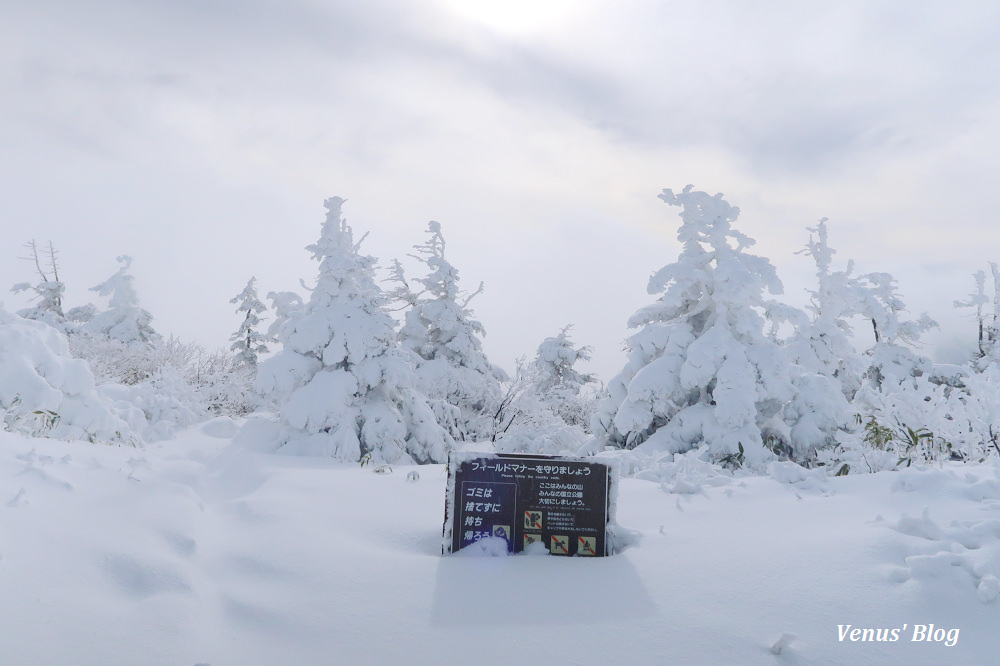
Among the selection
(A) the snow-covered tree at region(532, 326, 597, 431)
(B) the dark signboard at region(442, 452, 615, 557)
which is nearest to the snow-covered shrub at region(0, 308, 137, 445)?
(B) the dark signboard at region(442, 452, 615, 557)

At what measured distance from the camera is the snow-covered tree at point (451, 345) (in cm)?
1998

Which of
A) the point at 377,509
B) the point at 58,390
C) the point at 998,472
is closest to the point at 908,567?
the point at 998,472

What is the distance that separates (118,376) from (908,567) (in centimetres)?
2454

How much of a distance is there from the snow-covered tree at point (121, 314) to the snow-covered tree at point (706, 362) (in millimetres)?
28113

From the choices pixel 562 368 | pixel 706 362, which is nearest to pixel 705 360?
pixel 706 362

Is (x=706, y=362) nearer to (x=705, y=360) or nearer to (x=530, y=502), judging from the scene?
(x=705, y=360)

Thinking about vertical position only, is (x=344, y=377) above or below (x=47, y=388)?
above

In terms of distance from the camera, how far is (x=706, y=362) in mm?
11148

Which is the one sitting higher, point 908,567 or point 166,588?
point 908,567

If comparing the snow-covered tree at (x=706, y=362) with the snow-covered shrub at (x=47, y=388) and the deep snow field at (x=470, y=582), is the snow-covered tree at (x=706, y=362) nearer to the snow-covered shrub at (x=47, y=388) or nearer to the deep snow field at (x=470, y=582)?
the deep snow field at (x=470, y=582)

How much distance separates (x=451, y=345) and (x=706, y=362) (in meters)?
10.5

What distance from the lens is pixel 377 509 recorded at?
6160mm

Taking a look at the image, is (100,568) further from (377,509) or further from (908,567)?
(908,567)

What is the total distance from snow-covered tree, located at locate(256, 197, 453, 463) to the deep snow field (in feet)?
22.7
